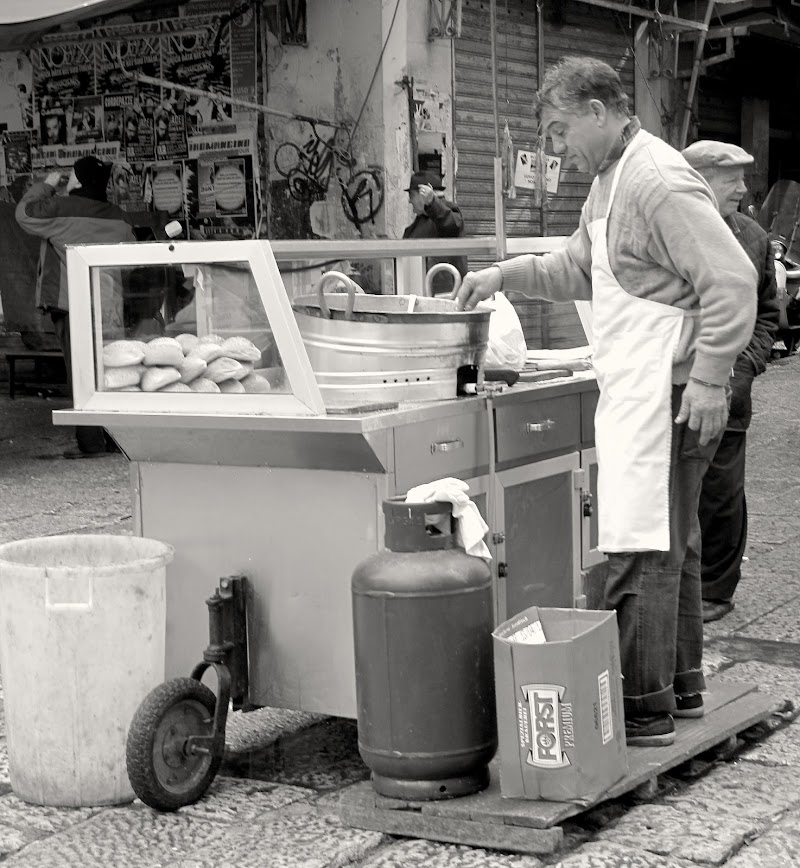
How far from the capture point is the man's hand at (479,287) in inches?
166

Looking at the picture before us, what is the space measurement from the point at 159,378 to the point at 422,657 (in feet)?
3.84

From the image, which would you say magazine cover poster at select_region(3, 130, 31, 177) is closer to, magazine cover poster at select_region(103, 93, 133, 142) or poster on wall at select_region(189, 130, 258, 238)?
magazine cover poster at select_region(103, 93, 133, 142)

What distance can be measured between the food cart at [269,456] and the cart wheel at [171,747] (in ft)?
0.86

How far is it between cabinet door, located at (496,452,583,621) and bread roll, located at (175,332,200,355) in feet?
3.21

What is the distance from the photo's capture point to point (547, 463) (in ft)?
14.6

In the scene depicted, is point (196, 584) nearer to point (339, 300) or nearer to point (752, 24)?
point (339, 300)

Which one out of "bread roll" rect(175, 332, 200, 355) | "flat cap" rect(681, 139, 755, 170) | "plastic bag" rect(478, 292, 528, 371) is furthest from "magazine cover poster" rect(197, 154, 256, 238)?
"bread roll" rect(175, 332, 200, 355)

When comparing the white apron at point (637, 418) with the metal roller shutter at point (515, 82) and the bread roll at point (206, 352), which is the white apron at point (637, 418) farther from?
the metal roller shutter at point (515, 82)

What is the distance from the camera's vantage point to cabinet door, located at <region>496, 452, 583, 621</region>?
166 inches

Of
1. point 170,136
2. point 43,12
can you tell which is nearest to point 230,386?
point 43,12

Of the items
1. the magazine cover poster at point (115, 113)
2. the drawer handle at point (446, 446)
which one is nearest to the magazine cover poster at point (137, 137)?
the magazine cover poster at point (115, 113)

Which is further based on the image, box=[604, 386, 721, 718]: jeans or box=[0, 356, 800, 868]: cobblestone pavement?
box=[604, 386, 721, 718]: jeans

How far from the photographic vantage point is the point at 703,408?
360cm

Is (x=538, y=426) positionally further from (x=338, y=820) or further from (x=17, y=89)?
(x=17, y=89)
